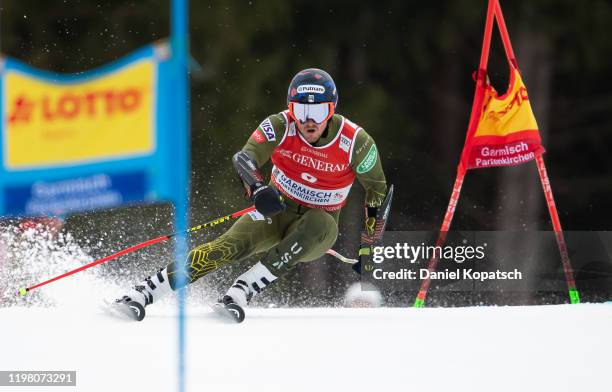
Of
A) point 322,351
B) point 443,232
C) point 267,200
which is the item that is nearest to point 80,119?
point 322,351

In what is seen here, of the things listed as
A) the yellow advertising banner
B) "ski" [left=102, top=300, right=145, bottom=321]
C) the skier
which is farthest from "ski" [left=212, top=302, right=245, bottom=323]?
the yellow advertising banner

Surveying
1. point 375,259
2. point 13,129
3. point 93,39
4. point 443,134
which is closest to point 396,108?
point 443,134

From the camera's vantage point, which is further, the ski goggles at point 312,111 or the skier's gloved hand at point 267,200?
the ski goggles at point 312,111

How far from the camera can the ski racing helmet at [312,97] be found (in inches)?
209

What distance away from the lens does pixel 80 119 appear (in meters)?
3.30

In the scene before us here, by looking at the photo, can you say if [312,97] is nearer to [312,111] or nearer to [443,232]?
[312,111]

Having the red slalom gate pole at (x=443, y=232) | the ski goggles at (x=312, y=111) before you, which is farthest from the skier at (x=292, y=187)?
the red slalom gate pole at (x=443, y=232)

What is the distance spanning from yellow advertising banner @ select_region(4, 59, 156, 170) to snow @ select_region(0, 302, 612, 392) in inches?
37.5

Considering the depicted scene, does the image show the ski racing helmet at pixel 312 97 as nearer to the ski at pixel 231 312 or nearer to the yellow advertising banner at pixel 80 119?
→ the ski at pixel 231 312

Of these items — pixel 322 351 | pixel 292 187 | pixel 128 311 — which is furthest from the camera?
pixel 292 187

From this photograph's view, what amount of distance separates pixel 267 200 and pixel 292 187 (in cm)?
54

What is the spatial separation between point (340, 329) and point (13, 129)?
86.7 inches

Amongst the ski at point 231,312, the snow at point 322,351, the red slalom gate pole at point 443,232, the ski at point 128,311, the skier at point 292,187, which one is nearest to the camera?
the snow at point 322,351

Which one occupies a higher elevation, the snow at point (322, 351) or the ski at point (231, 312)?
the ski at point (231, 312)
